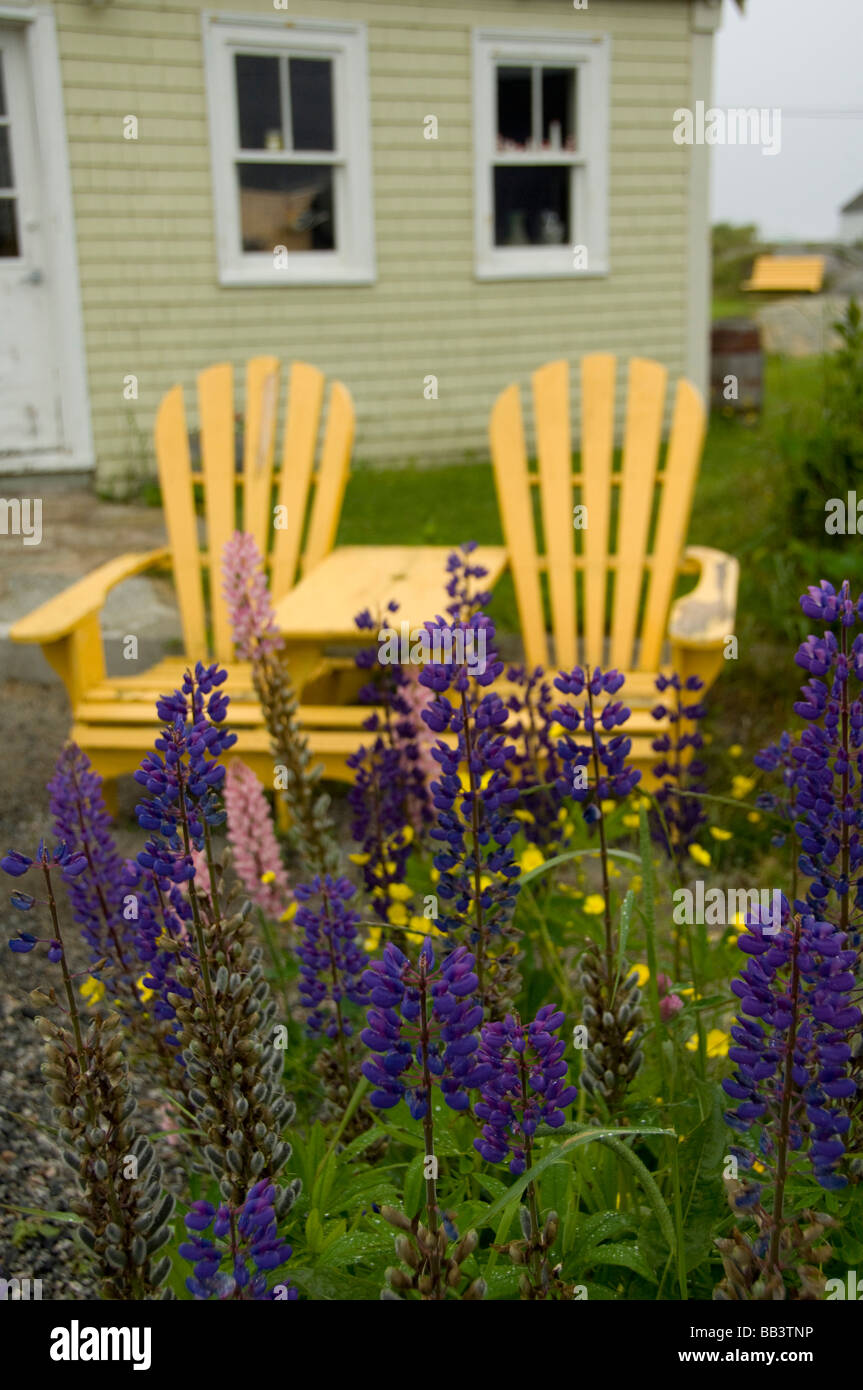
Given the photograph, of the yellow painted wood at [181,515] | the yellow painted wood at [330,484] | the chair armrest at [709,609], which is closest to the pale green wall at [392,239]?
the yellow painted wood at [181,515]

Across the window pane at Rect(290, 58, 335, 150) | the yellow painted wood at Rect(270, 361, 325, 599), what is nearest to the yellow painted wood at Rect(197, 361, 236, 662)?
the yellow painted wood at Rect(270, 361, 325, 599)

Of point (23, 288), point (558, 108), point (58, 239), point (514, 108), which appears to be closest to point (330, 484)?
point (58, 239)

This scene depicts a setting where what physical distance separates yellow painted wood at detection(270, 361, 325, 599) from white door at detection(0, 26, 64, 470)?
13.7 feet

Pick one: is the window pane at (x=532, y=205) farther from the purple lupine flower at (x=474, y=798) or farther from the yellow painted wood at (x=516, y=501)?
the purple lupine flower at (x=474, y=798)

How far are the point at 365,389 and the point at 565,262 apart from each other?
71.9 inches

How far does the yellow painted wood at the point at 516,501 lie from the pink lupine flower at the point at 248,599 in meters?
1.70

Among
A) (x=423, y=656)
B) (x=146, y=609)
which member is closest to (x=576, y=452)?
(x=146, y=609)

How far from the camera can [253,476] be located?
478 cm

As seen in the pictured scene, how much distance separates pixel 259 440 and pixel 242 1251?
410cm

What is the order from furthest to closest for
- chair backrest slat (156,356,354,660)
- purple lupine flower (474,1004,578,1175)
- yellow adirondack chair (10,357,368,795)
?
chair backrest slat (156,356,354,660), yellow adirondack chair (10,357,368,795), purple lupine flower (474,1004,578,1175)

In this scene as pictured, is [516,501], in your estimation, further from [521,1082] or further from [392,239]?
[392,239]

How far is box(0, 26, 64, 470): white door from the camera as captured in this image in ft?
26.2

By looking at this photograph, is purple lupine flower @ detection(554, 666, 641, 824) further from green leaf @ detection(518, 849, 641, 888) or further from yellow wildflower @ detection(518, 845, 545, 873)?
yellow wildflower @ detection(518, 845, 545, 873)

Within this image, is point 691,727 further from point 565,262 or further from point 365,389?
point 565,262
